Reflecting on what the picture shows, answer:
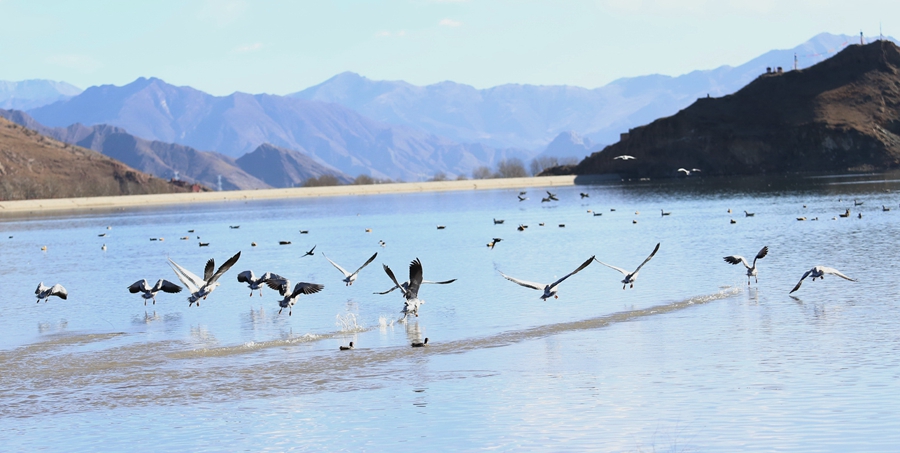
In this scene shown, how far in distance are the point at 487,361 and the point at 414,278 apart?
360 cm

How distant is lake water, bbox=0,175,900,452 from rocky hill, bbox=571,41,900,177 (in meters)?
128

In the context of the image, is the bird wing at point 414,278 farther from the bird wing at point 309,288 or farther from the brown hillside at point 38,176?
the brown hillside at point 38,176

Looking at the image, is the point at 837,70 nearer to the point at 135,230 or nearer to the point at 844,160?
the point at 844,160

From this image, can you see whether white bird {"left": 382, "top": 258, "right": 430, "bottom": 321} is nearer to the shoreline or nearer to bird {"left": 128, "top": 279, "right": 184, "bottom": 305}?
bird {"left": 128, "top": 279, "right": 184, "bottom": 305}

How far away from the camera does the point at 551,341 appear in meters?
21.4

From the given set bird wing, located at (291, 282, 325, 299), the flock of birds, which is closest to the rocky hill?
the flock of birds

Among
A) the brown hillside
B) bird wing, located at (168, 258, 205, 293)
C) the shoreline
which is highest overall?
the brown hillside

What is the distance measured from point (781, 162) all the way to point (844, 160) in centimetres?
1065

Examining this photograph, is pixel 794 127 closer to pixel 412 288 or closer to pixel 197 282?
pixel 197 282

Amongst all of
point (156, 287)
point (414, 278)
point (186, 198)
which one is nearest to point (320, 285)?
point (414, 278)

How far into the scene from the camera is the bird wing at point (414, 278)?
2188cm

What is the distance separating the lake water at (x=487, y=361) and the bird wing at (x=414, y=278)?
0.94 meters

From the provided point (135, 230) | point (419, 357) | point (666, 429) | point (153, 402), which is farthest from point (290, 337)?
point (135, 230)

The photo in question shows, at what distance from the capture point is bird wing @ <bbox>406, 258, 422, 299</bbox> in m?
21.9
